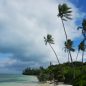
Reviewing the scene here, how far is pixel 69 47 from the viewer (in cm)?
7175

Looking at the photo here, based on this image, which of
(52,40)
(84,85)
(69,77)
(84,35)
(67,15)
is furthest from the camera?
(52,40)

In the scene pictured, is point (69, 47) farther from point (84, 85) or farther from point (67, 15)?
point (84, 85)

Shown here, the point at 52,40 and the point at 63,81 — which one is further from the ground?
the point at 52,40

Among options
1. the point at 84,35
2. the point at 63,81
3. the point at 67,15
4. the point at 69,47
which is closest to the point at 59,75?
the point at 63,81

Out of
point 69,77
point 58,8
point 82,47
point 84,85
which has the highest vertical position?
point 58,8

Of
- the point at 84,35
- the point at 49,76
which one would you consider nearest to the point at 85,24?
the point at 84,35

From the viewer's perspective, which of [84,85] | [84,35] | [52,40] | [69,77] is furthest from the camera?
[52,40]

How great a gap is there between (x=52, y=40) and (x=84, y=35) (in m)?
13.4

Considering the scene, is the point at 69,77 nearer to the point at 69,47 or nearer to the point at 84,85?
the point at 69,47

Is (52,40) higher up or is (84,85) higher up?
(52,40)

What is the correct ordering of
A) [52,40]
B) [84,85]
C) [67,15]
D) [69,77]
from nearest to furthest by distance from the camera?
[84,85] < [67,15] < [69,77] < [52,40]

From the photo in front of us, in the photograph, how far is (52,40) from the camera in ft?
247

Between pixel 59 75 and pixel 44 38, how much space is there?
11141 millimetres

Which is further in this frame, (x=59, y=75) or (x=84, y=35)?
(x=59, y=75)
